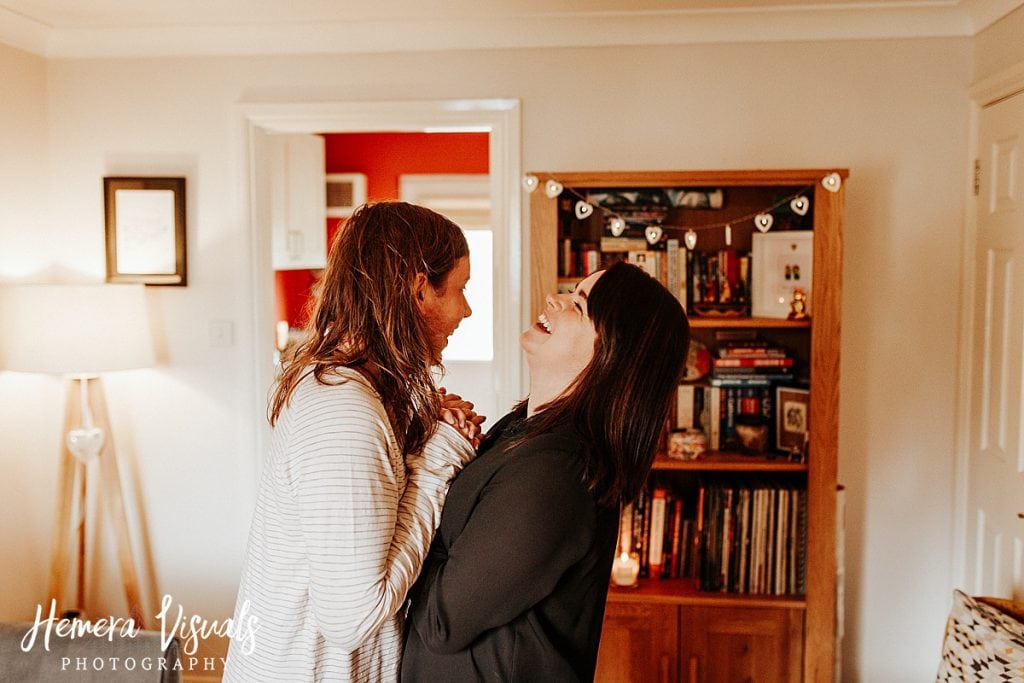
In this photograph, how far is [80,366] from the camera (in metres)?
2.95

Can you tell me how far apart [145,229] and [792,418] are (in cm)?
235

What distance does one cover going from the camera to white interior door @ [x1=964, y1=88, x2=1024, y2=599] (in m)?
2.59

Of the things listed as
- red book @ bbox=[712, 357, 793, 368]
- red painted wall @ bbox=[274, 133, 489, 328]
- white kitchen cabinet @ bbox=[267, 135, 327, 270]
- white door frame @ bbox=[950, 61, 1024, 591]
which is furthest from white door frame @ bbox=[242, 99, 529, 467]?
red painted wall @ bbox=[274, 133, 489, 328]

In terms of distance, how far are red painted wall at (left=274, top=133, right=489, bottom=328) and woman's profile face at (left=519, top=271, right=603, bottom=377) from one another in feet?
12.2

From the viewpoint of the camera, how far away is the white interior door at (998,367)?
8.50 ft

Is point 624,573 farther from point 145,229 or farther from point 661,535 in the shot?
point 145,229

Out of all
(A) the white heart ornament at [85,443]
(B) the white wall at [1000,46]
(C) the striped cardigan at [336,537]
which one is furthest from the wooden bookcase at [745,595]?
(A) the white heart ornament at [85,443]

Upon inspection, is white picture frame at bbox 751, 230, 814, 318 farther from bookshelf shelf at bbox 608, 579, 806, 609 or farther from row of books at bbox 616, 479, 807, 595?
bookshelf shelf at bbox 608, 579, 806, 609

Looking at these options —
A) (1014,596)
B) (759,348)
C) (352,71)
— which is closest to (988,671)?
(1014,596)

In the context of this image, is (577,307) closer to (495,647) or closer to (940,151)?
(495,647)

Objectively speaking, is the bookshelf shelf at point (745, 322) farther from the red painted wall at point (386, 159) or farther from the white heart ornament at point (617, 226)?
the red painted wall at point (386, 159)

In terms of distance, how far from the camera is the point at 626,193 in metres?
2.87

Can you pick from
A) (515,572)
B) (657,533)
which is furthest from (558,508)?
(657,533)

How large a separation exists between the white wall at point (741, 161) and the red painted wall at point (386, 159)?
1886 mm
